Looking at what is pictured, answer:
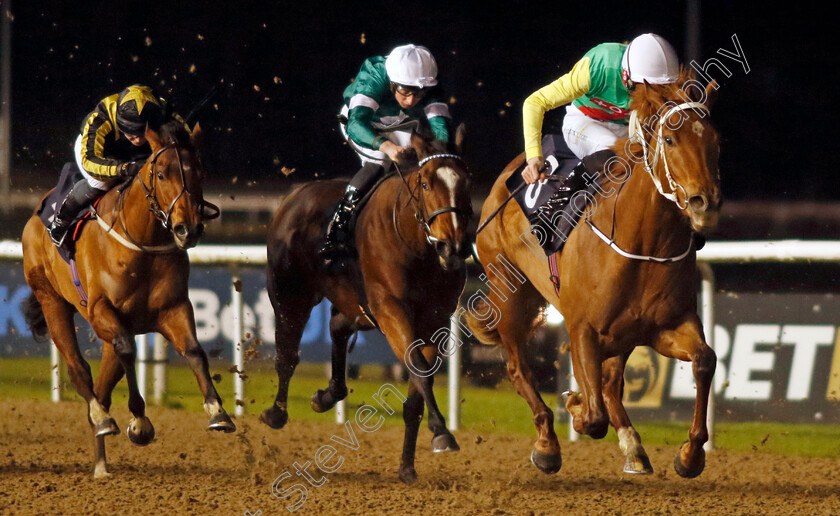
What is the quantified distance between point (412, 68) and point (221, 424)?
71.3 inches

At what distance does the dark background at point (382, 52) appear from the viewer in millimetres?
14125

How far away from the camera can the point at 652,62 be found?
422 centimetres

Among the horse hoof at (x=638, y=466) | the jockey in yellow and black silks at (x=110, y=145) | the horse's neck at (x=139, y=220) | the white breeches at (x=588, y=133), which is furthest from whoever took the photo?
the jockey in yellow and black silks at (x=110, y=145)

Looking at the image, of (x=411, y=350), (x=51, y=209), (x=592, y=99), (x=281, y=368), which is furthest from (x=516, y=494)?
(x=51, y=209)

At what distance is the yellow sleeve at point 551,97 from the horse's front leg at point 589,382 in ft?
2.84

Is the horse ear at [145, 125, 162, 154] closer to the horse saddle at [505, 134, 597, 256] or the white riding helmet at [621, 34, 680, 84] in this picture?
the horse saddle at [505, 134, 597, 256]

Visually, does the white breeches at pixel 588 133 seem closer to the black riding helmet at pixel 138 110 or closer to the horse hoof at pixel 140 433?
the black riding helmet at pixel 138 110

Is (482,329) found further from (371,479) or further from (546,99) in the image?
(546,99)

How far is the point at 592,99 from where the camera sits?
4832 mm

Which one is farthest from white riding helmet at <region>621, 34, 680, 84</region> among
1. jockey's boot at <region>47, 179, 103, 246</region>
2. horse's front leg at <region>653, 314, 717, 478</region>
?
jockey's boot at <region>47, 179, 103, 246</region>

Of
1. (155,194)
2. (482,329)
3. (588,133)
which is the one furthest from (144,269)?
(588,133)

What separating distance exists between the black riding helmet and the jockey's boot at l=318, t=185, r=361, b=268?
955mm

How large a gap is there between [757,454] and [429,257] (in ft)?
8.44

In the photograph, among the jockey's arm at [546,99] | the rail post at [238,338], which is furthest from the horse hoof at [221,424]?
the rail post at [238,338]
